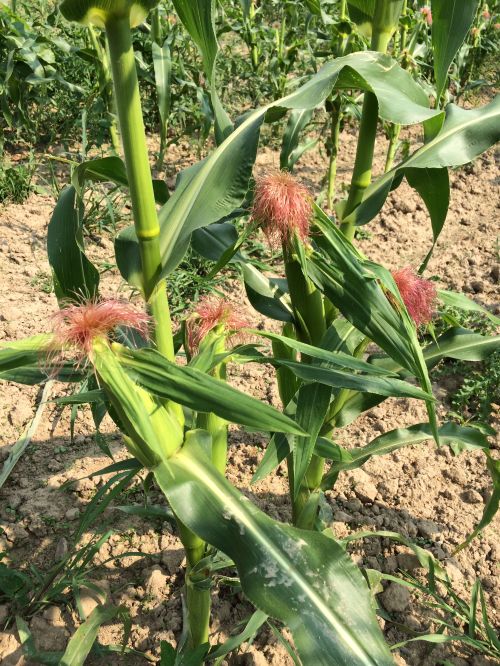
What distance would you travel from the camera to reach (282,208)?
136cm

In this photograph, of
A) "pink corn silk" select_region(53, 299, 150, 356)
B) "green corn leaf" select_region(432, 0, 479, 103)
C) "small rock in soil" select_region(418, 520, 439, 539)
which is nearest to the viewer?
"pink corn silk" select_region(53, 299, 150, 356)

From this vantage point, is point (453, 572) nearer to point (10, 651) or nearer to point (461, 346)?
point (461, 346)

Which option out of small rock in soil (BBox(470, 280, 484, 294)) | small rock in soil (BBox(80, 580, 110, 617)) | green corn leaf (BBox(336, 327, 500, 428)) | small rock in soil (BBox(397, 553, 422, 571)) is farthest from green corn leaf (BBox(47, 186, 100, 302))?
small rock in soil (BBox(470, 280, 484, 294))

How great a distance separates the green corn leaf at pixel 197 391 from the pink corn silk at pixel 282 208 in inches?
16.3

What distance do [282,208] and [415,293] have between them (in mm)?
417

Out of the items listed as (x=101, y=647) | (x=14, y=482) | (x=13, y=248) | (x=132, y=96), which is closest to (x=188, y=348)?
(x=132, y=96)

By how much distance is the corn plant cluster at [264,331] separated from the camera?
113cm

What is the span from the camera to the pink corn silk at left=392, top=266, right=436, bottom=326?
5.09 ft

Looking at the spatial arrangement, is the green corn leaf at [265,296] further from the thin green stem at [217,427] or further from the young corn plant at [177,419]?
the young corn plant at [177,419]

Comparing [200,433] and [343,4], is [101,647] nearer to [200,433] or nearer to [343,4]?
[200,433]

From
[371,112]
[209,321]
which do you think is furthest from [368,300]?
[371,112]

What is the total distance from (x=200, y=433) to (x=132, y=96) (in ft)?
2.22

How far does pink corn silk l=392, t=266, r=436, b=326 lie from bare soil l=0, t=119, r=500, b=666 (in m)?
0.99

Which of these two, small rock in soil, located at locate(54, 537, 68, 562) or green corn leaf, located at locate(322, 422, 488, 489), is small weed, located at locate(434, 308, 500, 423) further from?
small rock in soil, located at locate(54, 537, 68, 562)
